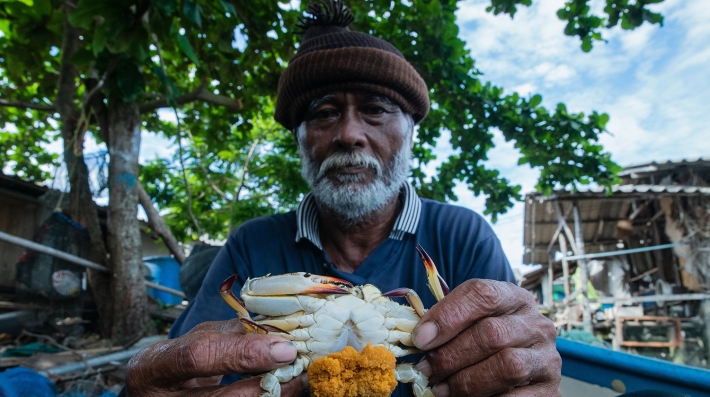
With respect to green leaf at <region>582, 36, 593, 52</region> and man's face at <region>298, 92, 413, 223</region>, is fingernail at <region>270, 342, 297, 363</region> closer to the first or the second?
man's face at <region>298, 92, 413, 223</region>

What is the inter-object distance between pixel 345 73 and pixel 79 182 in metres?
4.21

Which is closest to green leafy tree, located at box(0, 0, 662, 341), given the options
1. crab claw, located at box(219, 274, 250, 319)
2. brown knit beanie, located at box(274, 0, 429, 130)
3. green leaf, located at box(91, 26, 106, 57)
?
green leaf, located at box(91, 26, 106, 57)

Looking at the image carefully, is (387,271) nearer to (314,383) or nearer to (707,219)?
(314,383)

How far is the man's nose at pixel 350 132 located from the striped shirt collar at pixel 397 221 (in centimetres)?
46

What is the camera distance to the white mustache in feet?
7.24

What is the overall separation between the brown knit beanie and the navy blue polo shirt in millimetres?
605

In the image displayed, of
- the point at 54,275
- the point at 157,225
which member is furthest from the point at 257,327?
the point at 157,225

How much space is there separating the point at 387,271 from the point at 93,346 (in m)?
3.80

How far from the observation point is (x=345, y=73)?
2188 mm

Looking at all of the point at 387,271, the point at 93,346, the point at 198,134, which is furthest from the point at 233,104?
the point at 387,271

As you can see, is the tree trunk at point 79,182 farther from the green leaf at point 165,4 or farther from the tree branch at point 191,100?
the green leaf at point 165,4

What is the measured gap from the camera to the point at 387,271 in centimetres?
211

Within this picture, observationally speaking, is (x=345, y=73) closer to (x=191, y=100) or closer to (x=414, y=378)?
(x=414, y=378)

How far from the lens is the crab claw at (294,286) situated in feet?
4.38
